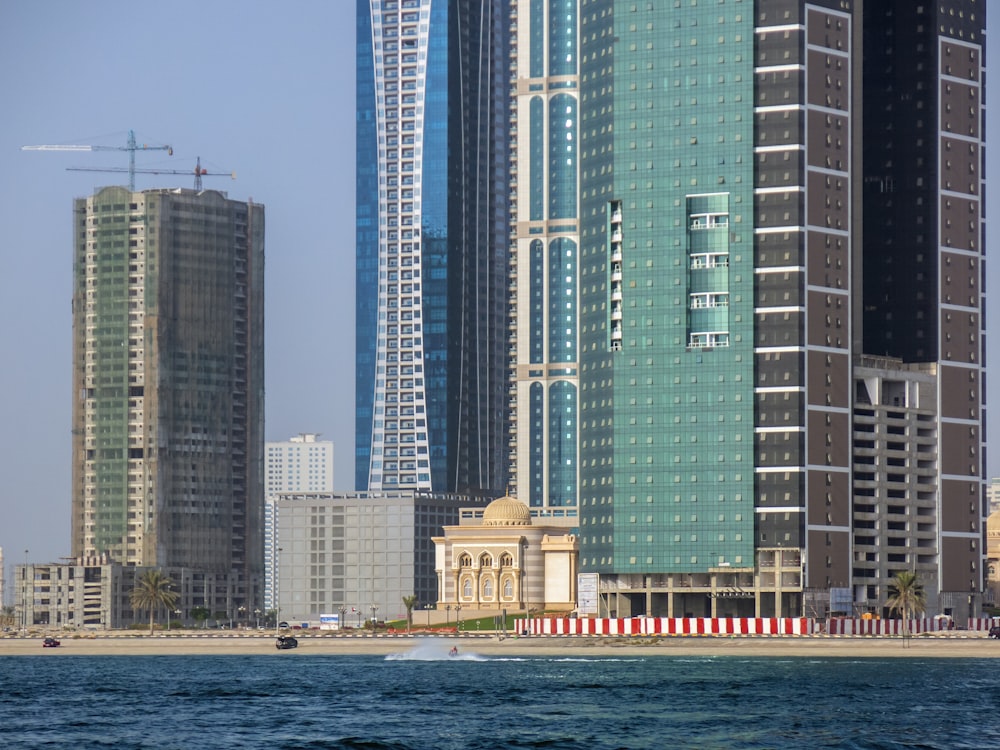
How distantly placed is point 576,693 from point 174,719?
42730 millimetres

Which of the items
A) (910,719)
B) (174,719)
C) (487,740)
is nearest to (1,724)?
(174,719)

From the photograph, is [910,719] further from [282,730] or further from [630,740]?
[282,730]

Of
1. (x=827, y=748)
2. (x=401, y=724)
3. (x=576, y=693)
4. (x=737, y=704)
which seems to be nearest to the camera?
(x=827, y=748)

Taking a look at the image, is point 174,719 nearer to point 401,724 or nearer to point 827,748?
point 401,724

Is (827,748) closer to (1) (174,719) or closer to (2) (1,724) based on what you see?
(1) (174,719)

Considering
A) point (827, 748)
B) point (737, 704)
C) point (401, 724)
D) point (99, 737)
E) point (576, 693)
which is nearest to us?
point (827, 748)

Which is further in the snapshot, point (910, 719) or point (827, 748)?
point (910, 719)

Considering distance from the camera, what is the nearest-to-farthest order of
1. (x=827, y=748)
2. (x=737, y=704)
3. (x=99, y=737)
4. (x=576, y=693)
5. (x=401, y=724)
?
(x=827, y=748), (x=99, y=737), (x=401, y=724), (x=737, y=704), (x=576, y=693)

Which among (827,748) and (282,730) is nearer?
(827,748)

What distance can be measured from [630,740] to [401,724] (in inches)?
889

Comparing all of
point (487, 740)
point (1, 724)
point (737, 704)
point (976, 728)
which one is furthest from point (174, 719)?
point (976, 728)

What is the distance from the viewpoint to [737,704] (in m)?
174

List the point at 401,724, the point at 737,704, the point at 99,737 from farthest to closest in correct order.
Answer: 1. the point at 737,704
2. the point at 401,724
3. the point at 99,737

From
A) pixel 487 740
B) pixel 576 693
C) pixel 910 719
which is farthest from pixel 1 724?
pixel 910 719
